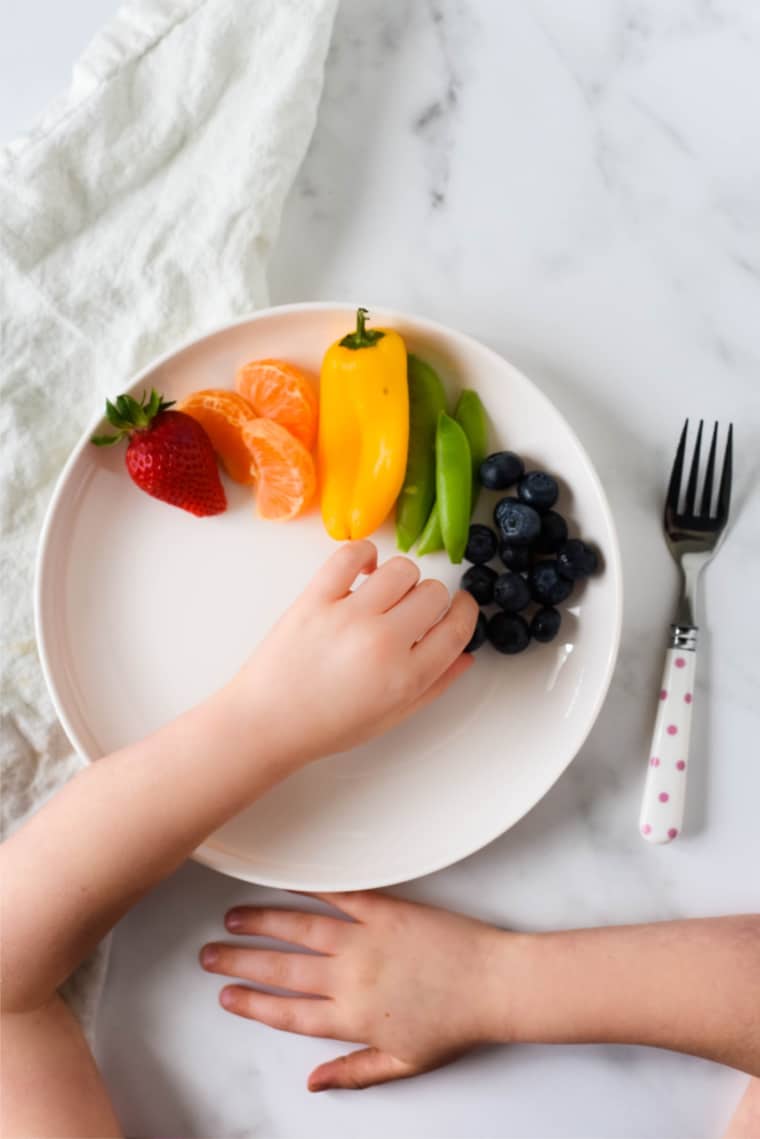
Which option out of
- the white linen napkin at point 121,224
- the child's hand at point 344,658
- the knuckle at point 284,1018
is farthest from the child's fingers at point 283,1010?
the child's hand at point 344,658

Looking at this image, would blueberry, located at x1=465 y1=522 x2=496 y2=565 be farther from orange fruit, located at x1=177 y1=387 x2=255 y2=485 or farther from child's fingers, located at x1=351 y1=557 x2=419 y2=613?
orange fruit, located at x1=177 y1=387 x2=255 y2=485

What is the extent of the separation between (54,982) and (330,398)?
0.63m

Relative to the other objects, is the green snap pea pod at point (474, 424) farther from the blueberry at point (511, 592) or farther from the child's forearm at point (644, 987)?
the child's forearm at point (644, 987)

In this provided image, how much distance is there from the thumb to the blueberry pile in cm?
45

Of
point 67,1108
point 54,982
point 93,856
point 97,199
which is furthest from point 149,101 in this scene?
point 67,1108

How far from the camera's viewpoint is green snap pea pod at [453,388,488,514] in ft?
3.20

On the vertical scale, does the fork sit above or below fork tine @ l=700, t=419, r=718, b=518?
below

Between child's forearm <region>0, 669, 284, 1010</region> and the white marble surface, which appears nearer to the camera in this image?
child's forearm <region>0, 669, 284, 1010</region>

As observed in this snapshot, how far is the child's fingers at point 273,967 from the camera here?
104 centimetres

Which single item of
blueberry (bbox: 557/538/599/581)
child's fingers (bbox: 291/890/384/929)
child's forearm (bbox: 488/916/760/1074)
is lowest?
child's fingers (bbox: 291/890/384/929)

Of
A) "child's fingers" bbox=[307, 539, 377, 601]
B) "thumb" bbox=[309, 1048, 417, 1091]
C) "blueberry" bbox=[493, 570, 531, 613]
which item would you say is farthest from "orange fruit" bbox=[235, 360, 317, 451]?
"thumb" bbox=[309, 1048, 417, 1091]

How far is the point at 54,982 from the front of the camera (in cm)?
95

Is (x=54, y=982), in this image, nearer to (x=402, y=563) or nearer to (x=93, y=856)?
(x=93, y=856)

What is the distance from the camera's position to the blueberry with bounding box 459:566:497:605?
966 mm
